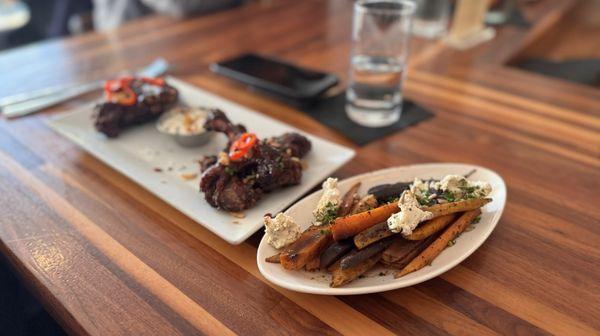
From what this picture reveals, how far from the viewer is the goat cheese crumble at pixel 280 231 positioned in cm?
77

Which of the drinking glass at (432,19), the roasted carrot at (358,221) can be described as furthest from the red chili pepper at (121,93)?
the drinking glass at (432,19)

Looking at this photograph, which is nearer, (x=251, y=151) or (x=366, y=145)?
(x=251, y=151)

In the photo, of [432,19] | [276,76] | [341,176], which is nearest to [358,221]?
[341,176]

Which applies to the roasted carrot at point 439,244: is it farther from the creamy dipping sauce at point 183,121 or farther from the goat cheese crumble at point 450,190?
the creamy dipping sauce at point 183,121

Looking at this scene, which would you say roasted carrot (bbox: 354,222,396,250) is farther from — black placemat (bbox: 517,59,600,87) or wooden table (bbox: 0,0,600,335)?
black placemat (bbox: 517,59,600,87)

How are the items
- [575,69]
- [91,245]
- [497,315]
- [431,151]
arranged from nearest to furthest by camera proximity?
[497,315] → [91,245] → [431,151] → [575,69]

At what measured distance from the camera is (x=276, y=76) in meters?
1.52

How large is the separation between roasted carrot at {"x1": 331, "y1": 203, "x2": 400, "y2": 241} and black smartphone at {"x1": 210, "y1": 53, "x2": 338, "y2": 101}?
0.66 metres

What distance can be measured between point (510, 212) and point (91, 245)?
0.84m

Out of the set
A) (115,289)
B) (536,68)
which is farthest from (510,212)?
(536,68)

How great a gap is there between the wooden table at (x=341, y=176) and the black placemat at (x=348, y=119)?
3 centimetres

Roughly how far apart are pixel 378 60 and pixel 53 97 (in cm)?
101

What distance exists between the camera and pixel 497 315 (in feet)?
2.34

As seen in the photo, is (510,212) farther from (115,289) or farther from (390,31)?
(115,289)
